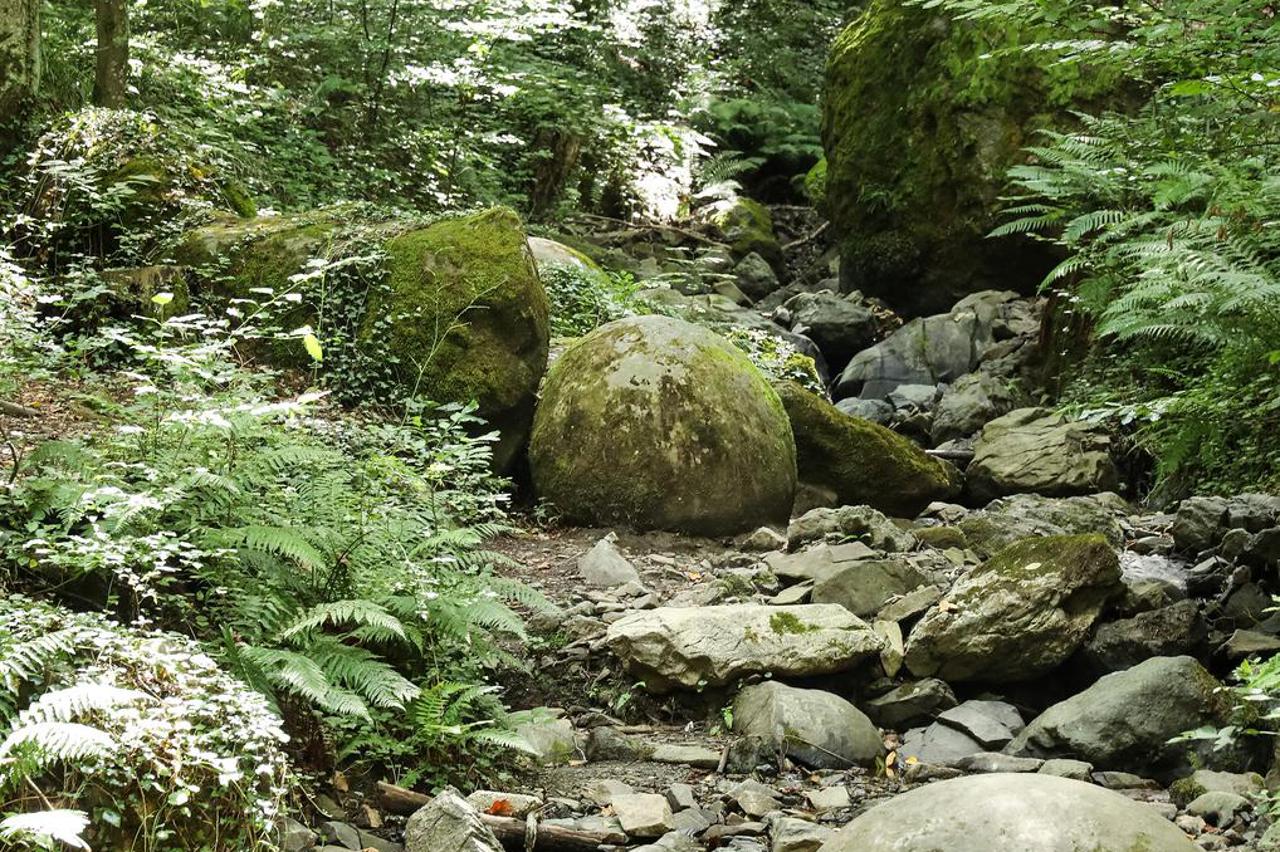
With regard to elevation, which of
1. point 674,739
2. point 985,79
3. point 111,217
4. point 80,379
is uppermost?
point 985,79

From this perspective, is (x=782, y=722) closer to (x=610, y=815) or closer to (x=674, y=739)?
(x=674, y=739)

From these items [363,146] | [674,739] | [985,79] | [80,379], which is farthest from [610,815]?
[985,79]

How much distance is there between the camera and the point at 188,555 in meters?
3.58

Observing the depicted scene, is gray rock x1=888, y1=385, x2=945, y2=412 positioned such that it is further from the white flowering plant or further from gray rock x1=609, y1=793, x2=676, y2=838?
the white flowering plant

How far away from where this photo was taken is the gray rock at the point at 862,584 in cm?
591

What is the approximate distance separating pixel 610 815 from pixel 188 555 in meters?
1.80

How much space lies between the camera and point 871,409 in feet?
39.2

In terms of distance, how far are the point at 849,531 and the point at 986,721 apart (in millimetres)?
2347

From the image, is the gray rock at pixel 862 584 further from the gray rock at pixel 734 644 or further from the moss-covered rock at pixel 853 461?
the moss-covered rock at pixel 853 461

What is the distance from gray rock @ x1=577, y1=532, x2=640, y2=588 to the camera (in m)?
6.51

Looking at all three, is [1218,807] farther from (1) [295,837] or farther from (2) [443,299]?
(2) [443,299]

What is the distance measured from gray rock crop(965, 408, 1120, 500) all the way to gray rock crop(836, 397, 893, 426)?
2040 mm

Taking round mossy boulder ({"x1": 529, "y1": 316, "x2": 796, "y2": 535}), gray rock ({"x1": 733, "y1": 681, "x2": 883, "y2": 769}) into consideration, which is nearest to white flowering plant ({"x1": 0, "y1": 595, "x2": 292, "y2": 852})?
gray rock ({"x1": 733, "y1": 681, "x2": 883, "y2": 769})

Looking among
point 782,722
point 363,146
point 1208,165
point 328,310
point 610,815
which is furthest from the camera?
point 363,146
